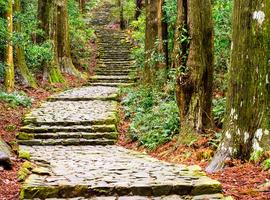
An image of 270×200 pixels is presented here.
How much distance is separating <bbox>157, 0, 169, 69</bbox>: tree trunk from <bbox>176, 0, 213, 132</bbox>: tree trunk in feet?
20.9

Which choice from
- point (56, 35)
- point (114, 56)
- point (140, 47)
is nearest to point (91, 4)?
point (114, 56)

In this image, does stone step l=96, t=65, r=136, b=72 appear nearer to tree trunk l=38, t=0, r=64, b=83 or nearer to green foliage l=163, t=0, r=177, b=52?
tree trunk l=38, t=0, r=64, b=83

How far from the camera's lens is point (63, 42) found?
21109 millimetres

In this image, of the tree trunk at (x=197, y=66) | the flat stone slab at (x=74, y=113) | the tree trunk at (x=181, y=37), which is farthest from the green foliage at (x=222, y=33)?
the flat stone slab at (x=74, y=113)

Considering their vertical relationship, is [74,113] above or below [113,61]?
below

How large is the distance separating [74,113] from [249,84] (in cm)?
802

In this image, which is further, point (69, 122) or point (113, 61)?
point (113, 61)

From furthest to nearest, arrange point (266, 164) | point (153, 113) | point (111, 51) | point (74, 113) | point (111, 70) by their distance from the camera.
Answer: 1. point (111, 51)
2. point (111, 70)
3. point (74, 113)
4. point (153, 113)
5. point (266, 164)

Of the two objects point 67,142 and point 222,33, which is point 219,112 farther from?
point 67,142

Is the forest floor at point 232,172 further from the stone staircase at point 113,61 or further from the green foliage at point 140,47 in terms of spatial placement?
the stone staircase at point 113,61

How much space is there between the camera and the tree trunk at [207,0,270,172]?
6.35 metres

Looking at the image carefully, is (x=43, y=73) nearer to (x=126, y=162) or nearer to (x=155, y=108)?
(x=155, y=108)

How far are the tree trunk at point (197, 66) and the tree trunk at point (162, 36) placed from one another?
6370 millimetres

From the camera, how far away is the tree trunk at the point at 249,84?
635cm
